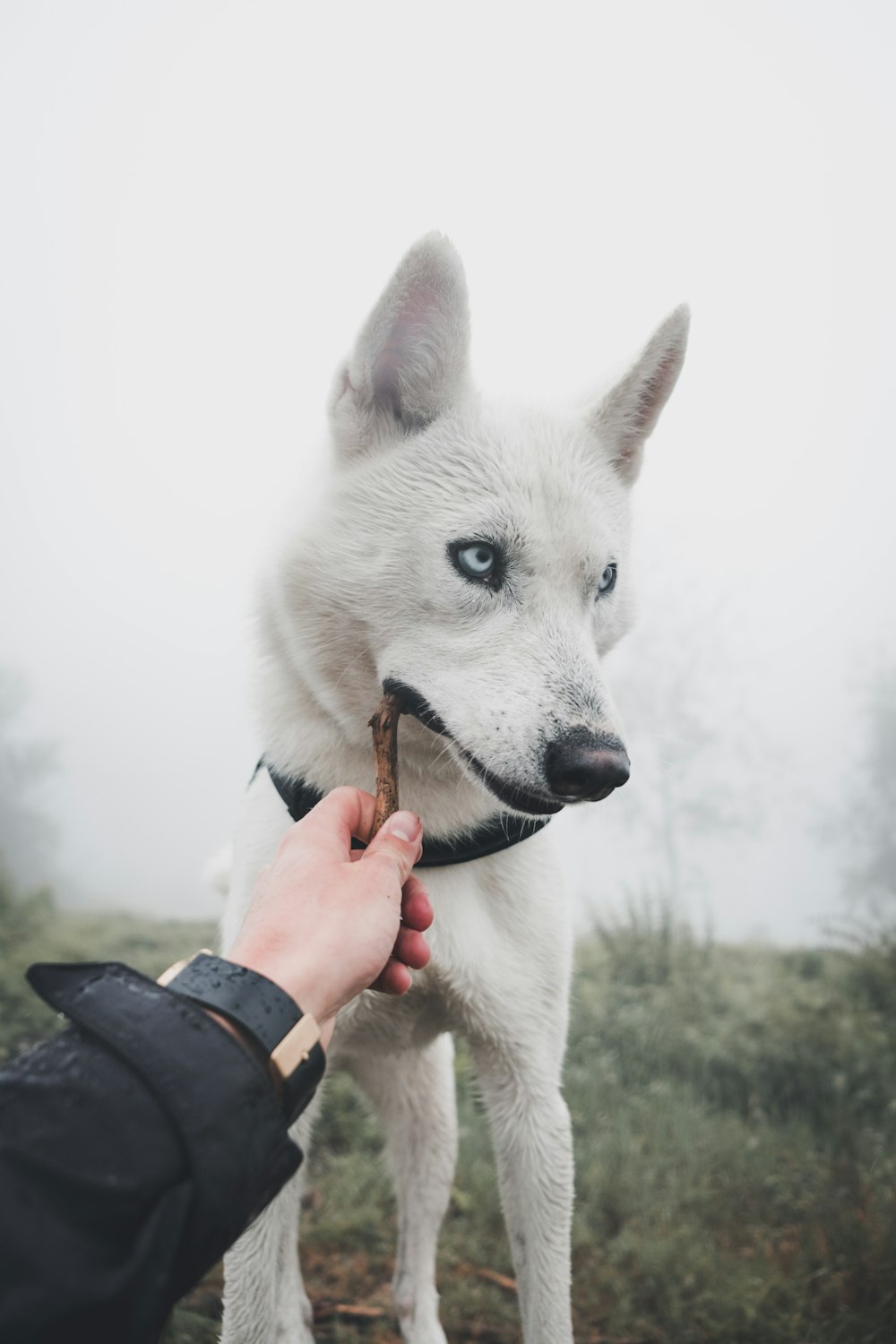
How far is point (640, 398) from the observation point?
215 cm

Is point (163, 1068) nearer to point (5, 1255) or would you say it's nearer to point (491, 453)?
point (5, 1255)

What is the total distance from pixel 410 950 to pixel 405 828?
21 cm

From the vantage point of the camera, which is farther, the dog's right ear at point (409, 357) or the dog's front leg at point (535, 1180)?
the dog's front leg at point (535, 1180)

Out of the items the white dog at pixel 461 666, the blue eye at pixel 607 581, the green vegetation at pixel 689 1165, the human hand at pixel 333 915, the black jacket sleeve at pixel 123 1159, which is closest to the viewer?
the black jacket sleeve at pixel 123 1159

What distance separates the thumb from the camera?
4.38 feet

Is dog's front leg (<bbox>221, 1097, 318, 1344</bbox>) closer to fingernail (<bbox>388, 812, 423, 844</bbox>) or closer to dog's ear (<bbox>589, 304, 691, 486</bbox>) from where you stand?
fingernail (<bbox>388, 812, 423, 844</bbox>)

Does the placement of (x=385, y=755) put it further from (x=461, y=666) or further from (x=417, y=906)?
(x=417, y=906)

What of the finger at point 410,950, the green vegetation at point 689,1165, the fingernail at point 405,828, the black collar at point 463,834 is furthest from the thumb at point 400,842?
the green vegetation at point 689,1165

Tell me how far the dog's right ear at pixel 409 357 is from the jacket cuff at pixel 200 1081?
4.66 feet

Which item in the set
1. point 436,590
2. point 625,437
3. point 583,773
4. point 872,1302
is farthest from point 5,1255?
point 872,1302

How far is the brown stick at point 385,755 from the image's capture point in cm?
158

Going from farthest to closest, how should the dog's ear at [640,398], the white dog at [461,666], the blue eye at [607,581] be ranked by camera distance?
the dog's ear at [640,398]
the blue eye at [607,581]
the white dog at [461,666]

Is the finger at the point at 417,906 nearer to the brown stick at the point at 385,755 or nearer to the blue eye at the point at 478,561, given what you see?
the brown stick at the point at 385,755

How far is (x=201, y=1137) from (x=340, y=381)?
5.45ft
